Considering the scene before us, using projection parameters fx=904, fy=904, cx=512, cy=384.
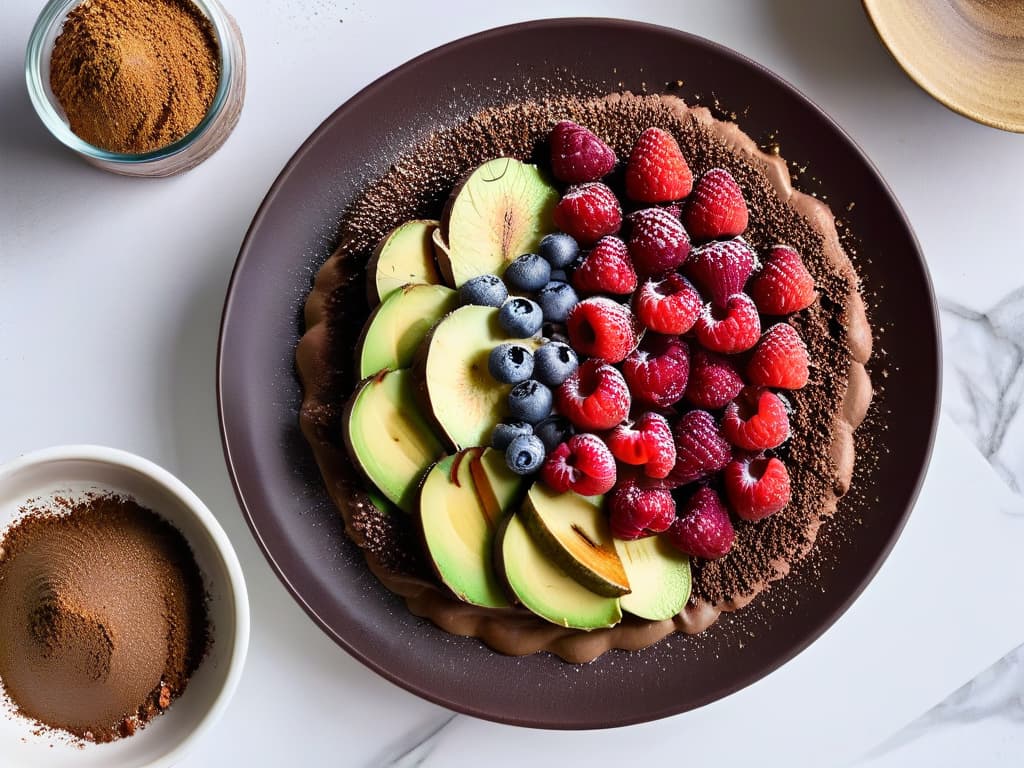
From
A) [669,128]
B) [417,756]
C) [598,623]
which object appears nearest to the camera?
[598,623]

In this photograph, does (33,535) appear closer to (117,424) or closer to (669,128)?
(117,424)

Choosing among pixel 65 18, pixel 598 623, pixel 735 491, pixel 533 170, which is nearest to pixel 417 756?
pixel 598 623

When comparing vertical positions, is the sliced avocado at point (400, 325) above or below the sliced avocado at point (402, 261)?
below

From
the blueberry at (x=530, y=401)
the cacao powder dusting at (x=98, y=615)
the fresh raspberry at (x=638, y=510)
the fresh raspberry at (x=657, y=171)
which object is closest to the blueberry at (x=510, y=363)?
the blueberry at (x=530, y=401)

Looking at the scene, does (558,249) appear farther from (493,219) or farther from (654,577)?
(654,577)

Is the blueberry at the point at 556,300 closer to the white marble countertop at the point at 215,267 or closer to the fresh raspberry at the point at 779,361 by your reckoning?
the fresh raspberry at the point at 779,361

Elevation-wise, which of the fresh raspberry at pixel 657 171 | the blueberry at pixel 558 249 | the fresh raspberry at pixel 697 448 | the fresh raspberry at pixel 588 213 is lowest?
the fresh raspberry at pixel 697 448

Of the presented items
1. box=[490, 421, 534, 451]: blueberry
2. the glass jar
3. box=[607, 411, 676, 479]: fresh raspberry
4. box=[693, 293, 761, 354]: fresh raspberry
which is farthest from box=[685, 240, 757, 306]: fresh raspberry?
the glass jar
